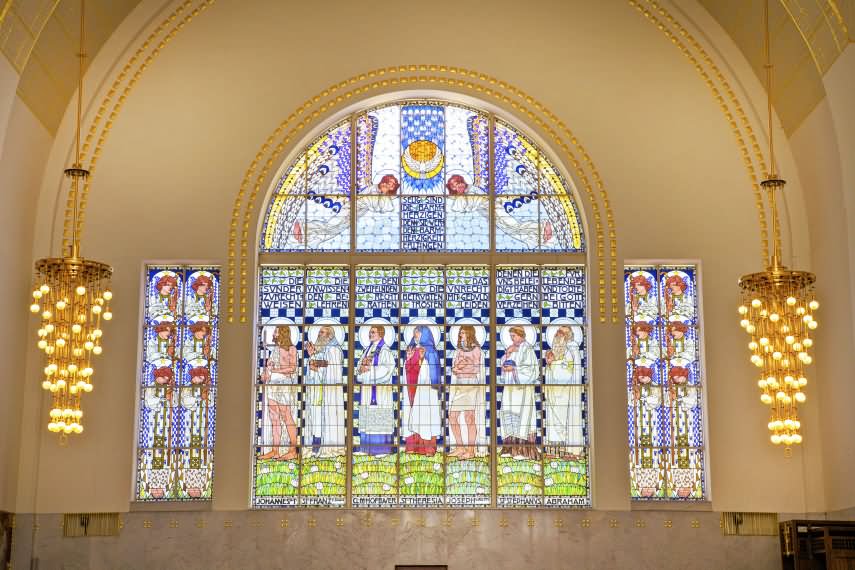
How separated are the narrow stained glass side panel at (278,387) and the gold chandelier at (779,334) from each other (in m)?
4.82

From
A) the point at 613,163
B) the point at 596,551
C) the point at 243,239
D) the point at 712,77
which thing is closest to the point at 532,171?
the point at 613,163

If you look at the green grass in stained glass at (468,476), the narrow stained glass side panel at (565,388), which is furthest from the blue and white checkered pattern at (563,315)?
the green grass in stained glass at (468,476)

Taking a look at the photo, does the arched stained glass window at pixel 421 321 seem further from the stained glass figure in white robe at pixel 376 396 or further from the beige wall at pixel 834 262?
the beige wall at pixel 834 262

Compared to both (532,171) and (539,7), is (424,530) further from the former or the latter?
(539,7)

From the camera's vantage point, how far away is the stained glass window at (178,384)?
49.3 feet

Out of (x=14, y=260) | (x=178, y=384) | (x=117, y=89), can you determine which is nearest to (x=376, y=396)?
(x=178, y=384)

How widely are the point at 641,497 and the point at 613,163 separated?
3.67 meters

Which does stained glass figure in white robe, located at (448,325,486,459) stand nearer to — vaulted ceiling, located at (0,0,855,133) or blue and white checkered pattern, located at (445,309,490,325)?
blue and white checkered pattern, located at (445,309,490,325)

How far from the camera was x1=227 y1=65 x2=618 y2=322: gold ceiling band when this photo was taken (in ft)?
50.5

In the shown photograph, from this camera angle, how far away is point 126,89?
621 inches

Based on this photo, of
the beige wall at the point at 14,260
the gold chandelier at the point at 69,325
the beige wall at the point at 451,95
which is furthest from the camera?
the beige wall at the point at 451,95

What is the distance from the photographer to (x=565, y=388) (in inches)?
603

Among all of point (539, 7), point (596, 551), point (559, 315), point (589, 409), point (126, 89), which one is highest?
point (539, 7)

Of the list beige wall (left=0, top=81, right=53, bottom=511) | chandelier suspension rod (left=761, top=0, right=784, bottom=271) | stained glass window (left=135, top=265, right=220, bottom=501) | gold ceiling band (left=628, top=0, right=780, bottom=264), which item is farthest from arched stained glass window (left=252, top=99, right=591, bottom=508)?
beige wall (left=0, top=81, right=53, bottom=511)
